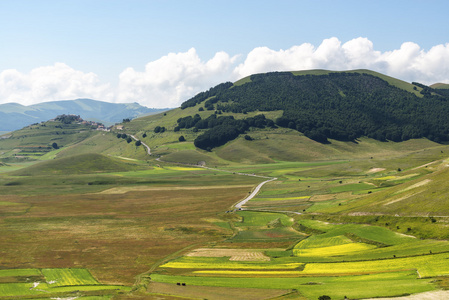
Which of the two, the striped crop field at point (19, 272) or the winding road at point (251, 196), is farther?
the winding road at point (251, 196)

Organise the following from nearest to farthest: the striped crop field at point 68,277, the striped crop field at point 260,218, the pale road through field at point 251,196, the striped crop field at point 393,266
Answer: the striped crop field at point 393,266 < the striped crop field at point 68,277 < the striped crop field at point 260,218 < the pale road through field at point 251,196

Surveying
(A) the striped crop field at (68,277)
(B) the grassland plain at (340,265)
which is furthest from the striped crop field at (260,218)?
(A) the striped crop field at (68,277)

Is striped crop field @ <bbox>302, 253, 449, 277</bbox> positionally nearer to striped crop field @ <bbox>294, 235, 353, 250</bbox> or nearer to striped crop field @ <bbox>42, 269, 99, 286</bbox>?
striped crop field @ <bbox>294, 235, 353, 250</bbox>

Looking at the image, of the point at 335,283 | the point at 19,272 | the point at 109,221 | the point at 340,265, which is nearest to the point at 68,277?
the point at 19,272

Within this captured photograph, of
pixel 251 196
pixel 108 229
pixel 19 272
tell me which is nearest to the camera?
pixel 19 272

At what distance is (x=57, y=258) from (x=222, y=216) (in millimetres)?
49791

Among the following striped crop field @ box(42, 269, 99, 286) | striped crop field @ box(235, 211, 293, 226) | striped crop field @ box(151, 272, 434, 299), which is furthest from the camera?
striped crop field @ box(235, 211, 293, 226)

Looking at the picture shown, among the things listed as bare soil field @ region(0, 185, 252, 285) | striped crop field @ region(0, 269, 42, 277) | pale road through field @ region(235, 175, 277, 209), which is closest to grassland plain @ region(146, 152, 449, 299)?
bare soil field @ region(0, 185, 252, 285)

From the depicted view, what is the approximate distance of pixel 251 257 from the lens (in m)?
71.8

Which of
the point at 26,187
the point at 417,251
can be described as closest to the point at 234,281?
the point at 417,251

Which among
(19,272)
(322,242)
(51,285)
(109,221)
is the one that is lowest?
(51,285)

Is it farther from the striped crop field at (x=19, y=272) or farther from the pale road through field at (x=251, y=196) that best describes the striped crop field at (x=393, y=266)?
the pale road through field at (x=251, y=196)

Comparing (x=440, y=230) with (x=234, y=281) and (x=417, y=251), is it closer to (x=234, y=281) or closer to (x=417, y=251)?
(x=417, y=251)

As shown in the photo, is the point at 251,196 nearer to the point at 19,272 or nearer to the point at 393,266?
the point at 393,266
